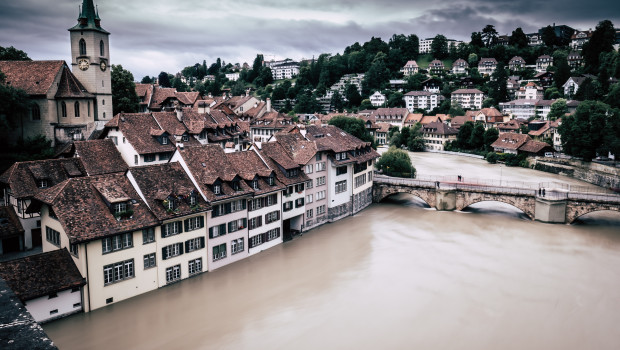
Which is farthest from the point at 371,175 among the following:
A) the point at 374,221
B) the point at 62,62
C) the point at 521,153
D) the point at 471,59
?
the point at 471,59

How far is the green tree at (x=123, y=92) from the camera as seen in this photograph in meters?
52.0

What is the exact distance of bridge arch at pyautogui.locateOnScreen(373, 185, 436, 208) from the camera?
4728cm

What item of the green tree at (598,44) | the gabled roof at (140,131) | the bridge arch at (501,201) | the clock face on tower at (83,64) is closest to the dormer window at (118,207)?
the gabled roof at (140,131)

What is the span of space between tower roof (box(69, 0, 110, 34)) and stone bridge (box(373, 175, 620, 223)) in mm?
31761

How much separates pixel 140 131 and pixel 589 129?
5584 centimetres

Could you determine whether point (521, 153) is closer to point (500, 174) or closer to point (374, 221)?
point (500, 174)

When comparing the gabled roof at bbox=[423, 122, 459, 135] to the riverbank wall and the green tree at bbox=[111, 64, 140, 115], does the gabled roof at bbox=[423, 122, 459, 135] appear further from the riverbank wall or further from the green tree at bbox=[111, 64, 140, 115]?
the green tree at bbox=[111, 64, 140, 115]

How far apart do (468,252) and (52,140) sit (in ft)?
119

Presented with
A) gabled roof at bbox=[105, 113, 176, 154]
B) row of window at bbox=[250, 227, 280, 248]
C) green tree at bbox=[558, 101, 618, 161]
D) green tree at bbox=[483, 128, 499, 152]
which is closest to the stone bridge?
row of window at bbox=[250, 227, 280, 248]

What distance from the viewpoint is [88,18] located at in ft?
145

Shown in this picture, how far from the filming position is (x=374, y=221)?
4284 cm

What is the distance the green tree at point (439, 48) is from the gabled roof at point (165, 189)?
150953 mm

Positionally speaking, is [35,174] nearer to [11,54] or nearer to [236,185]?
[236,185]

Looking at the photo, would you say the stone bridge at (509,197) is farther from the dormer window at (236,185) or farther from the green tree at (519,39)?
the green tree at (519,39)
